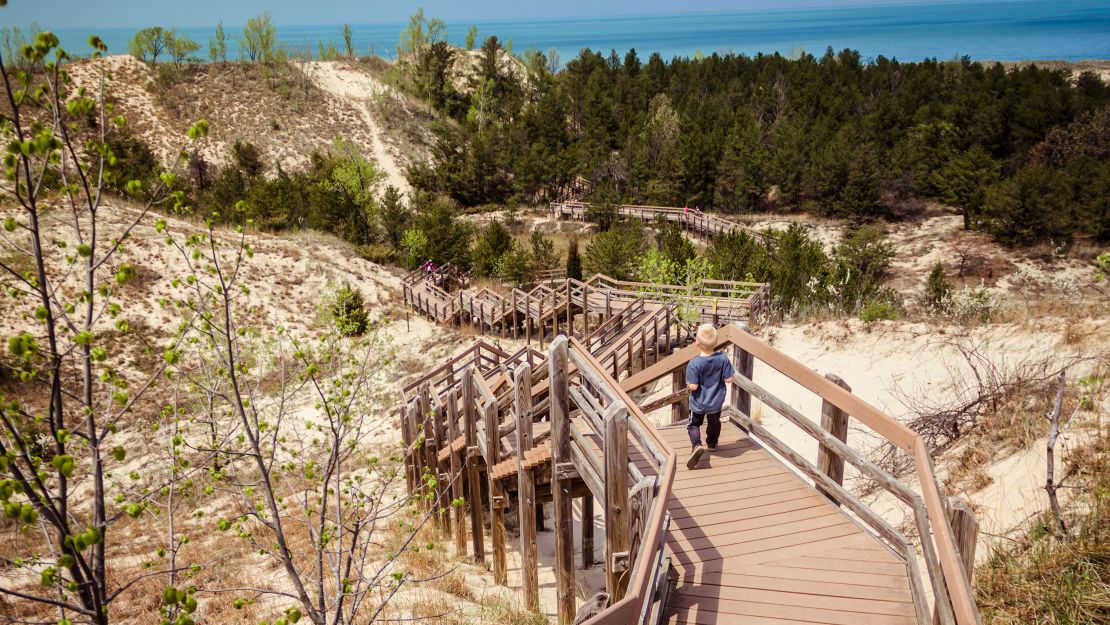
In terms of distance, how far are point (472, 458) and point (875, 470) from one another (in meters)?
5.84

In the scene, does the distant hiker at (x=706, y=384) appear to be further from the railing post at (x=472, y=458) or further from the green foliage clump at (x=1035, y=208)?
the green foliage clump at (x=1035, y=208)

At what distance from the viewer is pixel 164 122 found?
176 ft

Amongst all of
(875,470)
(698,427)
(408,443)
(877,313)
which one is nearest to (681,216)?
(877,313)

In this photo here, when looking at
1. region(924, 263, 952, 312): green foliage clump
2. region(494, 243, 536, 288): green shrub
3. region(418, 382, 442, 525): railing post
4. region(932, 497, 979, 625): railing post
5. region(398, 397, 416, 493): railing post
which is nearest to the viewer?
region(932, 497, 979, 625): railing post

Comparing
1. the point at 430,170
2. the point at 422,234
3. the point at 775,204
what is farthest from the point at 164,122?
the point at 775,204

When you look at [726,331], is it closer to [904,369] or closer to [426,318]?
[904,369]

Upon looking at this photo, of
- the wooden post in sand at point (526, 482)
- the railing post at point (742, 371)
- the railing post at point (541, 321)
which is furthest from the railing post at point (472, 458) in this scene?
the railing post at point (541, 321)

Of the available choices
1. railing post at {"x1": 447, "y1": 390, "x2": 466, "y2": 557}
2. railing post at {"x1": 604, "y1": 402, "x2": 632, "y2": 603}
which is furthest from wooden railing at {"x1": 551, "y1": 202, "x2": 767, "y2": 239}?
railing post at {"x1": 604, "y1": 402, "x2": 632, "y2": 603}

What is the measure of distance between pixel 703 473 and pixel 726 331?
1566 millimetres

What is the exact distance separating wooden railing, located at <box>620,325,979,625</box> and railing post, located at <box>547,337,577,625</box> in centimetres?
113

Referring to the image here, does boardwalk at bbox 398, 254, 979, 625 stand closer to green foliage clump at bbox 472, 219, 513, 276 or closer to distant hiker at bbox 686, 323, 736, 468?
distant hiker at bbox 686, 323, 736, 468

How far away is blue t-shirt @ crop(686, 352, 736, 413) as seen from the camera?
21.2 ft

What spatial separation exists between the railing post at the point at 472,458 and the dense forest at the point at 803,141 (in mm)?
33809

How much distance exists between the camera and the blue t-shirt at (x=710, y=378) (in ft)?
21.2
